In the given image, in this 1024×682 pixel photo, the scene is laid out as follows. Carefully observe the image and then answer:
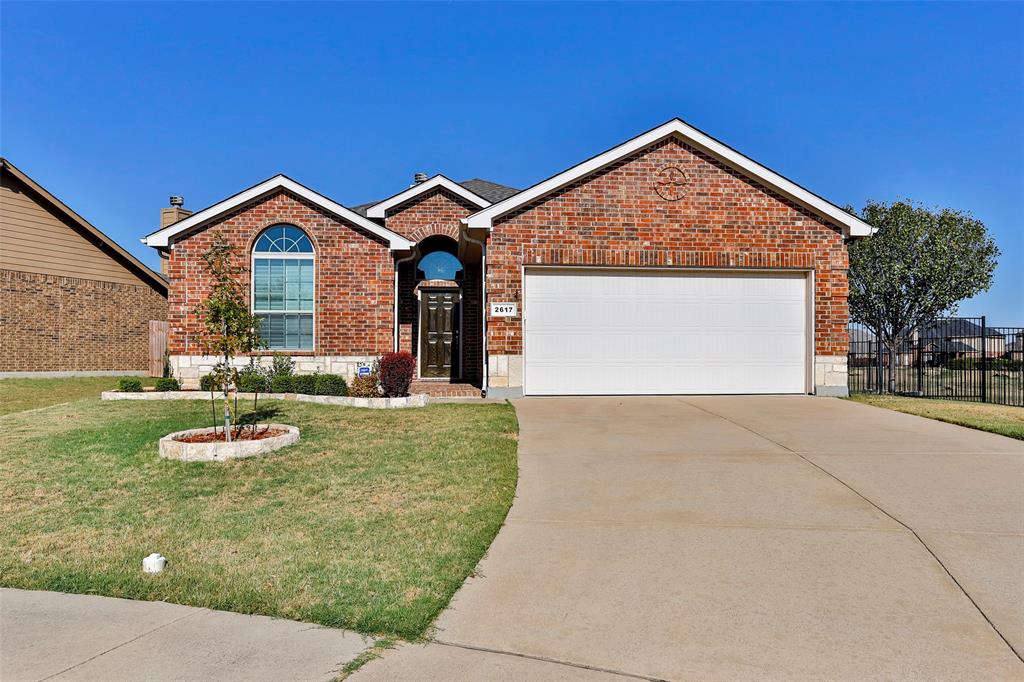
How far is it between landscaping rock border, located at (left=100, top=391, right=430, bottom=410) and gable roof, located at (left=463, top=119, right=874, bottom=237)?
3.67 meters

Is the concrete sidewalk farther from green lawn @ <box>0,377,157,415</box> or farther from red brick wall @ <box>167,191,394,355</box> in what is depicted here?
green lawn @ <box>0,377,157,415</box>

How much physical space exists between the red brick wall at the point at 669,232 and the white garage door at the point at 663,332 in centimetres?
37

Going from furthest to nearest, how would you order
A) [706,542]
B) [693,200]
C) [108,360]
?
[108,360]
[693,200]
[706,542]

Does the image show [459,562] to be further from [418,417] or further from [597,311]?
[597,311]

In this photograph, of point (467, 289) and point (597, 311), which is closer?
point (597, 311)

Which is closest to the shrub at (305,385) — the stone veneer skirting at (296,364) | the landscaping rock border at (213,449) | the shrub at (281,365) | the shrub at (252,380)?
the shrub at (252,380)

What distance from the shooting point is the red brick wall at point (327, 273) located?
14.2m

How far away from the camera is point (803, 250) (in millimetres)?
13250

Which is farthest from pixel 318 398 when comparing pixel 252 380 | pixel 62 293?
pixel 62 293

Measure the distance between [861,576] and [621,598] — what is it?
1.55m

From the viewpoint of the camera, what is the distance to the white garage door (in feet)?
43.1

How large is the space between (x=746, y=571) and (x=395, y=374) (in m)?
8.58

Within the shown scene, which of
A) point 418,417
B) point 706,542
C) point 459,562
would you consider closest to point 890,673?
point 706,542

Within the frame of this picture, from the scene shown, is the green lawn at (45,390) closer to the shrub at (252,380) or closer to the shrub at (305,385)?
the shrub at (252,380)
